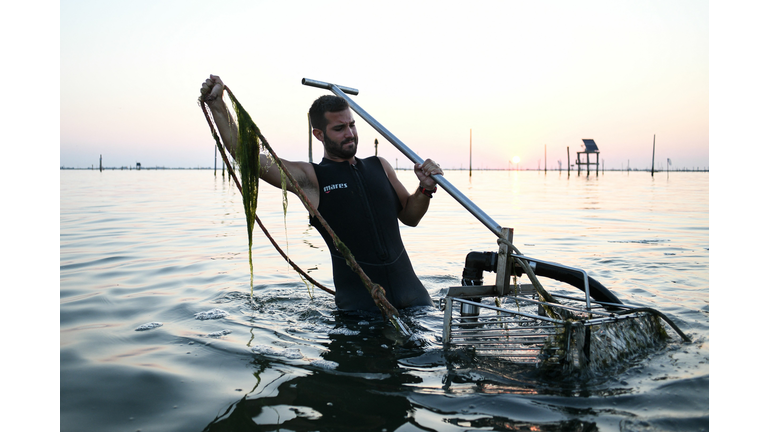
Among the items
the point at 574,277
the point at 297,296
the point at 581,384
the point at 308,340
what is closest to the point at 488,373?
the point at 581,384

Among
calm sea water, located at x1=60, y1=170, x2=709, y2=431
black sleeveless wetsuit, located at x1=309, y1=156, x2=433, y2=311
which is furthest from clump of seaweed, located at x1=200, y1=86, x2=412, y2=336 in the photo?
black sleeveless wetsuit, located at x1=309, y1=156, x2=433, y2=311

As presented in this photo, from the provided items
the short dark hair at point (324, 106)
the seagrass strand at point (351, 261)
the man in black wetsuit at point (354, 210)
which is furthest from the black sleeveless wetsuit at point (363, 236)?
the seagrass strand at point (351, 261)

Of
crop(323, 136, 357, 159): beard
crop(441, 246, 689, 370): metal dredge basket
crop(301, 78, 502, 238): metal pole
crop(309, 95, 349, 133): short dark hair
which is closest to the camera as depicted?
crop(441, 246, 689, 370): metal dredge basket

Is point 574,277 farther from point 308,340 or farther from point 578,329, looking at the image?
point 308,340

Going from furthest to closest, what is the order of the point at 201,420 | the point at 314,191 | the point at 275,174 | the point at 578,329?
the point at 314,191 → the point at 275,174 → the point at 578,329 → the point at 201,420

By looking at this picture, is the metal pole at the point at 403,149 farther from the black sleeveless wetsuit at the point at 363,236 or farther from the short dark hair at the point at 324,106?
the black sleeveless wetsuit at the point at 363,236

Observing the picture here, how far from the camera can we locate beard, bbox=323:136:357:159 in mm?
4902

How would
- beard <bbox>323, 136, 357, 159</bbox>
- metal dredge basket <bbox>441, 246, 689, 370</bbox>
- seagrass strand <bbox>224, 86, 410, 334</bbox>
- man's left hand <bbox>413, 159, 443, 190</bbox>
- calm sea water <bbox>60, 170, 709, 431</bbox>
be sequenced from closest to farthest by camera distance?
calm sea water <bbox>60, 170, 709, 431</bbox>
metal dredge basket <bbox>441, 246, 689, 370</bbox>
seagrass strand <bbox>224, 86, 410, 334</bbox>
man's left hand <bbox>413, 159, 443, 190</bbox>
beard <bbox>323, 136, 357, 159</bbox>

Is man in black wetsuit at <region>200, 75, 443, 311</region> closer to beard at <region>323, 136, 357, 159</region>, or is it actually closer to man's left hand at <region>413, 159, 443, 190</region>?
beard at <region>323, 136, 357, 159</region>

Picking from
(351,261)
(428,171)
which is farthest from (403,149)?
(351,261)

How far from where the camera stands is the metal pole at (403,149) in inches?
154

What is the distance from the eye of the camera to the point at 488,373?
319cm

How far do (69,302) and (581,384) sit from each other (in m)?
4.95

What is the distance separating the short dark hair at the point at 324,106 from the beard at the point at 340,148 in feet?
0.56
